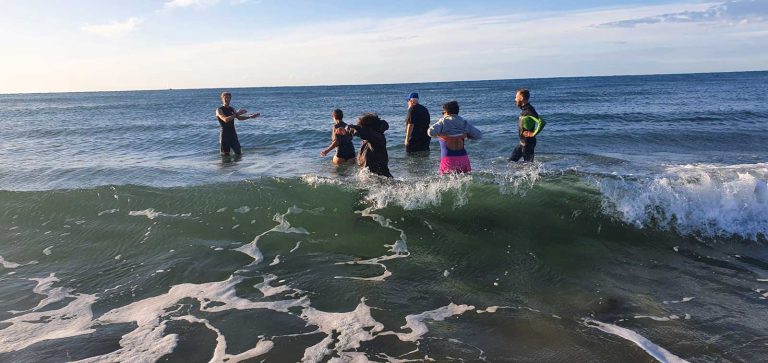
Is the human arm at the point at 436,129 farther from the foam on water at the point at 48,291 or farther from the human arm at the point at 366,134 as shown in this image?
the foam on water at the point at 48,291

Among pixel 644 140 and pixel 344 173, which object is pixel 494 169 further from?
pixel 644 140

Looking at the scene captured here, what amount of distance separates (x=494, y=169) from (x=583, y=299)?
6523mm

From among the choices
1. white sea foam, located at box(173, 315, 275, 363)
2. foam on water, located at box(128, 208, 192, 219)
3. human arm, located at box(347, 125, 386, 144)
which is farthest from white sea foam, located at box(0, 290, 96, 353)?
human arm, located at box(347, 125, 386, 144)

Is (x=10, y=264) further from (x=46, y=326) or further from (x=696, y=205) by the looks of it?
(x=696, y=205)

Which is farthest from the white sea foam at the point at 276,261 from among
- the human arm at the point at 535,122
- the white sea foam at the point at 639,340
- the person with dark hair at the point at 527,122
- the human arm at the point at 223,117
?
the human arm at the point at 223,117

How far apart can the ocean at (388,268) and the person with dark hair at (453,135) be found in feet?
0.88

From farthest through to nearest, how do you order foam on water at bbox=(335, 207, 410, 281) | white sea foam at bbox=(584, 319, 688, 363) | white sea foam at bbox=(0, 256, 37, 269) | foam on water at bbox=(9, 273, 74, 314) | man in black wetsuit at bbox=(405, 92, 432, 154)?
man in black wetsuit at bbox=(405, 92, 432, 154) < white sea foam at bbox=(0, 256, 37, 269) < foam on water at bbox=(335, 207, 410, 281) < foam on water at bbox=(9, 273, 74, 314) < white sea foam at bbox=(584, 319, 688, 363)

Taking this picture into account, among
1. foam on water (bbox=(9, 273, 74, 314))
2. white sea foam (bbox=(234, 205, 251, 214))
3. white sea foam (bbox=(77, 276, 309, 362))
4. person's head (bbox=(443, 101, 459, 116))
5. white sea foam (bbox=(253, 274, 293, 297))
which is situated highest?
person's head (bbox=(443, 101, 459, 116))

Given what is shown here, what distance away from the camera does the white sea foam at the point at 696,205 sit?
675 centimetres

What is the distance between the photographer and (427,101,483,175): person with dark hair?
727cm

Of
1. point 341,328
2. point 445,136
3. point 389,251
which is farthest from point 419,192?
point 341,328

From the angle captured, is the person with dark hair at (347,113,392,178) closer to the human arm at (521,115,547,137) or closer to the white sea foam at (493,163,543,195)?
the white sea foam at (493,163,543,195)

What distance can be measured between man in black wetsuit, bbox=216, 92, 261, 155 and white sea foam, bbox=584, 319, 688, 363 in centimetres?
983

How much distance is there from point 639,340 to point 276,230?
5033mm
